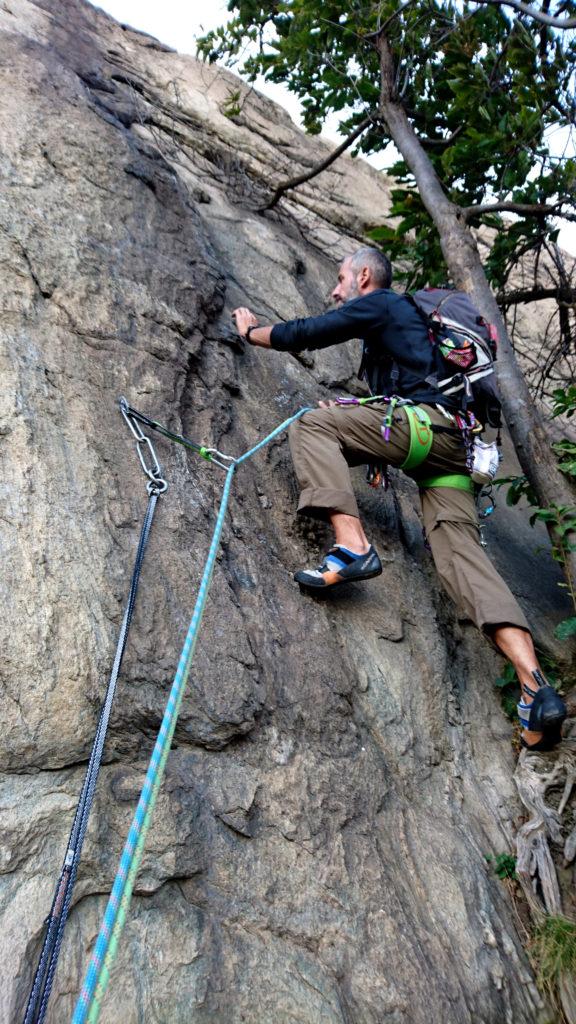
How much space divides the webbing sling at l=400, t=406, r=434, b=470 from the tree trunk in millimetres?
1130

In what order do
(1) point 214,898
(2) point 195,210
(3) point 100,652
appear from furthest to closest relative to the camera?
(2) point 195,210 < (3) point 100,652 < (1) point 214,898

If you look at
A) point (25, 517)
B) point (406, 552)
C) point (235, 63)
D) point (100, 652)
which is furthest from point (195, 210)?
point (100, 652)

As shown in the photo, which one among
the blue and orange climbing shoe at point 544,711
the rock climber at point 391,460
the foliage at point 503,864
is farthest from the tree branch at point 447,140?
the foliage at point 503,864

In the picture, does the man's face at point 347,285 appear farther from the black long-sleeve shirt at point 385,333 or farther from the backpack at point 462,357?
the backpack at point 462,357

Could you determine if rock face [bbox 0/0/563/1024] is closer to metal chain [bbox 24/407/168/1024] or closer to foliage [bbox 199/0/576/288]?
metal chain [bbox 24/407/168/1024]

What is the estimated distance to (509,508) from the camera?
A: 5.87m

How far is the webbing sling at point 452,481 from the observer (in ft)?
13.9

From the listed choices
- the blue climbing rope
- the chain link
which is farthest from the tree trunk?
the blue climbing rope

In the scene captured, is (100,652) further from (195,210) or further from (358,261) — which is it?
(195,210)

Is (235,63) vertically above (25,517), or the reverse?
(235,63)

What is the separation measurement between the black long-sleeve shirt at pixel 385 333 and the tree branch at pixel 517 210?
206 cm

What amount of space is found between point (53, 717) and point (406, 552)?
2575 millimetres

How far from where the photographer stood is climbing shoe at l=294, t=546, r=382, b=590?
370cm

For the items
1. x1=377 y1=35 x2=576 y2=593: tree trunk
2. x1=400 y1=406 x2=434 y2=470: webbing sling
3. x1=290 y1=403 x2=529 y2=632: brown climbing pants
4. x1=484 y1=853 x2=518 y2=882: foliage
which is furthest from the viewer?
x1=377 y1=35 x2=576 y2=593: tree trunk
